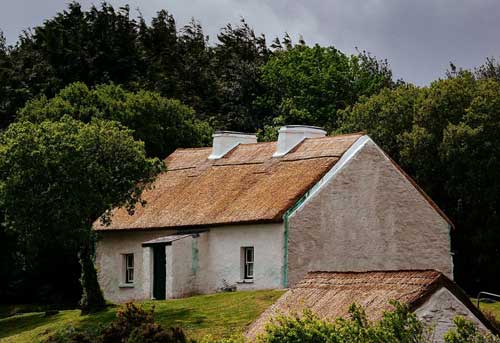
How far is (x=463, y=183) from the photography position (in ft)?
199

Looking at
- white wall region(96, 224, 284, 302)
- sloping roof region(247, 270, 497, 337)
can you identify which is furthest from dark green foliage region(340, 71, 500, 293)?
sloping roof region(247, 270, 497, 337)

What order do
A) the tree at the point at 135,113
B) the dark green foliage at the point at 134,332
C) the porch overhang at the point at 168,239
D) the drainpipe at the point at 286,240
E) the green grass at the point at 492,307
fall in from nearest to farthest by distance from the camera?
the dark green foliage at the point at 134,332, the green grass at the point at 492,307, the drainpipe at the point at 286,240, the porch overhang at the point at 168,239, the tree at the point at 135,113

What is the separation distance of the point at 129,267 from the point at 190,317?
12041mm

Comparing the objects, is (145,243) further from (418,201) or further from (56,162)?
(418,201)

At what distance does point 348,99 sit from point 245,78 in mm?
7543

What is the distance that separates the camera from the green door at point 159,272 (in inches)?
2058

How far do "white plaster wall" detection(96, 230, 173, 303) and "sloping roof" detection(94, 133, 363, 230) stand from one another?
50 centimetres

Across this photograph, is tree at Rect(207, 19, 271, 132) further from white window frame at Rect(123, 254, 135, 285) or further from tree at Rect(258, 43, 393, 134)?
white window frame at Rect(123, 254, 135, 285)

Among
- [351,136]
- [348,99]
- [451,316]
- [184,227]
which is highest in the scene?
[348,99]

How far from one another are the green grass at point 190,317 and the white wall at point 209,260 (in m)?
1.25

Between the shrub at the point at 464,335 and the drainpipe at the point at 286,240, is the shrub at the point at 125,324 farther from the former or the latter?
the drainpipe at the point at 286,240

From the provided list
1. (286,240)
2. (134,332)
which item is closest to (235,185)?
(286,240)

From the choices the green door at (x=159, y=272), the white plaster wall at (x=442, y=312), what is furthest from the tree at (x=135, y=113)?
the white plaster wall at (x=442, y=312)

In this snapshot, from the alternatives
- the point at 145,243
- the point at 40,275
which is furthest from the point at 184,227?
the point at 40,275
